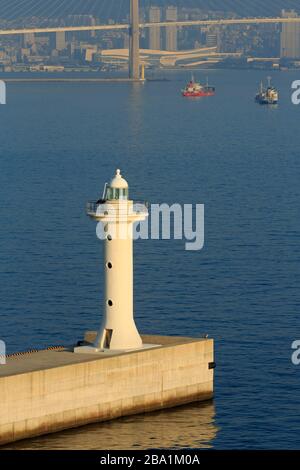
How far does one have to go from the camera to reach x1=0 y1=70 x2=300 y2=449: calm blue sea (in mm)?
42281

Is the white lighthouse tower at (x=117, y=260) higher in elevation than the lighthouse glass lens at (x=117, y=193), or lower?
lower

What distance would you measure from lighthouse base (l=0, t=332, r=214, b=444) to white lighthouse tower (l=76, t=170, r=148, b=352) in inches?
28.2

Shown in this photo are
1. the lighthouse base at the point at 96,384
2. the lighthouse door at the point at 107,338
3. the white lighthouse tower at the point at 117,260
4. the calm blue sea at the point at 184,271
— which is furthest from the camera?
the lighthouse door at the point at 107,338

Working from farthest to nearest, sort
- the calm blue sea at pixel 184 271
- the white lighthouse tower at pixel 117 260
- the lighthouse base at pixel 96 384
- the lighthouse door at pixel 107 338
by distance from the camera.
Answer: the lighthouse door at pixel 107 338, the white lighthouse tower at pixel 117 260, the calm blue sea at pixel 184 271, the lighthouse base at pixel 96 384

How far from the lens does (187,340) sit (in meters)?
43.8

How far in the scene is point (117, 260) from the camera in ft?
142

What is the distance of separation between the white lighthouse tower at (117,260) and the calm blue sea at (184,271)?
92.2 inches

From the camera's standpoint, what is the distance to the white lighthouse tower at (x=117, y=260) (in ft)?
140

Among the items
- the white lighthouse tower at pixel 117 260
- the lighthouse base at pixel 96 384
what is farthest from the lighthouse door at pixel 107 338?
the lighthouse base at pixel 96 384

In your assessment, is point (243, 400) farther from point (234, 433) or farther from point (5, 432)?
point (5, 432)

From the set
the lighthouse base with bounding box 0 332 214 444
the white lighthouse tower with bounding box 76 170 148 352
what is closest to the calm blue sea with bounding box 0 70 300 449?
the lighthouse base with bounding box 0 332 214 444

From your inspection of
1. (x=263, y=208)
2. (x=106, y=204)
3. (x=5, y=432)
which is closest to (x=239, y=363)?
(x=106, y=204)

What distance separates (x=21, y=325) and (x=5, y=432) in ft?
43.7

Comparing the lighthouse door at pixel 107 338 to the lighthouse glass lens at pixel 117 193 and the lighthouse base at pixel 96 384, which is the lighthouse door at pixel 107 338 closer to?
the lighthouse base at pixel 96 384
